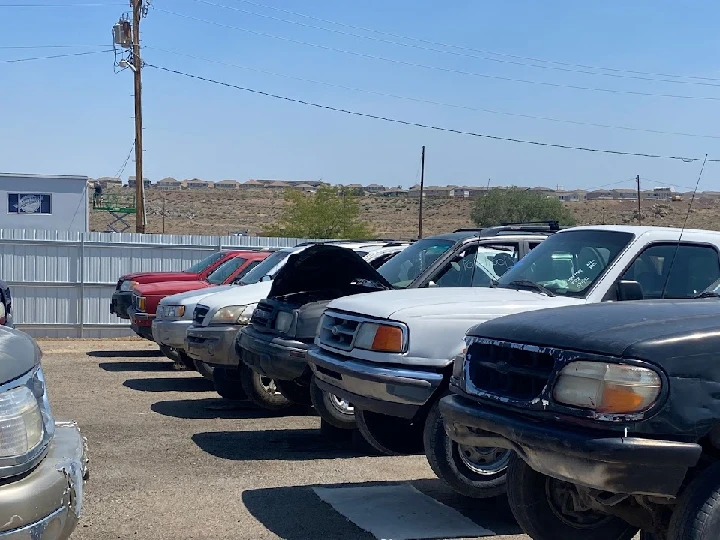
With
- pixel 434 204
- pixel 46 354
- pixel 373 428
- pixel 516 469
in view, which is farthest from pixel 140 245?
pixel 434 204

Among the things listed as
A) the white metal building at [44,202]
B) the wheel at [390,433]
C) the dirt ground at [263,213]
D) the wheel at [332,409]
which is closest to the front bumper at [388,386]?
the wheel at [390,433]

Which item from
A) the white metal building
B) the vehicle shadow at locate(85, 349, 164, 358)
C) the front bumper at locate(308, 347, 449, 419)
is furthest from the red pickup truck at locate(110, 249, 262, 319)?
the white metal building

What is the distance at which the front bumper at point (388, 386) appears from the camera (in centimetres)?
643

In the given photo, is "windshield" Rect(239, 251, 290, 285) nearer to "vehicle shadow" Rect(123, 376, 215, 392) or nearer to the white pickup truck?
"vehicle shadow" Rect(123, 376, 215, 392)

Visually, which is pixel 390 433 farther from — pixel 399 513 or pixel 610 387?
pixel 610 387

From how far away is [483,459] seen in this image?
6547 millimetres

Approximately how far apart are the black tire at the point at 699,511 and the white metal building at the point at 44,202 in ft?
92.3

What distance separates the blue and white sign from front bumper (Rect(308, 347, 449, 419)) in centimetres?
2588

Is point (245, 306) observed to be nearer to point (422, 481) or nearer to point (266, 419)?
point (266, 419)

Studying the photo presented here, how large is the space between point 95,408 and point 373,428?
4.80 m

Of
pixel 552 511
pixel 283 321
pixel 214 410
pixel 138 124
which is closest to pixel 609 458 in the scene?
pixel 552 511

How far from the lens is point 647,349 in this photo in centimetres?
412

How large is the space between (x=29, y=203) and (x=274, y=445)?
24205mm

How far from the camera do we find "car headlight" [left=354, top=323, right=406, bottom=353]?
6590mm
